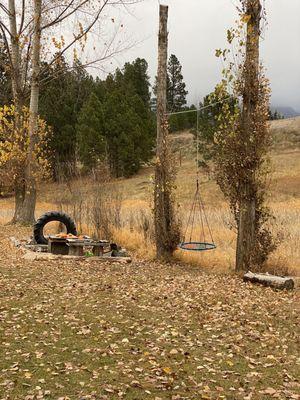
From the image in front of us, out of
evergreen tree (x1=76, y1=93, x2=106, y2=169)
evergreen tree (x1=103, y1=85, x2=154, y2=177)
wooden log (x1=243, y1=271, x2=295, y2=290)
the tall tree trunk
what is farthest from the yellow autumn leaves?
evergreen tree (x1=103, y1=85, x2=154, y2=177)

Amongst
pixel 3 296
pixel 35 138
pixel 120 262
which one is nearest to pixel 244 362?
pixel 3 296

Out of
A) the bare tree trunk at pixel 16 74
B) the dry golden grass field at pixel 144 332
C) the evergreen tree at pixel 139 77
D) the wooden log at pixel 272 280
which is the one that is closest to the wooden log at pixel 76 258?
the dry golden grass field at pixel 144 332

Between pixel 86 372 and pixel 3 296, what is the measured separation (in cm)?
344

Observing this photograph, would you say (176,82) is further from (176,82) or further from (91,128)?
(91,128)

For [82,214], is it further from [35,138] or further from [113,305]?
[113,305]

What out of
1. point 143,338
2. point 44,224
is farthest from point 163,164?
point 143,338

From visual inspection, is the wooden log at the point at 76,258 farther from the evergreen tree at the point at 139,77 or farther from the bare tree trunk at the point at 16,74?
the evergreen tree at the point at 139,77

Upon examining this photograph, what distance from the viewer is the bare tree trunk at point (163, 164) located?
12.7m

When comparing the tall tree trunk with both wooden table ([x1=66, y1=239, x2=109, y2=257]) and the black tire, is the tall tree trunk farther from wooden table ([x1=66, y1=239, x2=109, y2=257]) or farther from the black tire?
the black tire

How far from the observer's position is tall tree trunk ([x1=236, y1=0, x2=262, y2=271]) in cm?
1089

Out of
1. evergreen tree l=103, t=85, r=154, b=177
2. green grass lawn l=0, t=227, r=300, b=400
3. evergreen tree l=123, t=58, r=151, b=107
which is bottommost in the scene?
green grass lawn l=0, t=227, r=300, b=400

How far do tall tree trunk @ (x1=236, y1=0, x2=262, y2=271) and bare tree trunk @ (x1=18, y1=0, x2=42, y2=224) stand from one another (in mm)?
10920

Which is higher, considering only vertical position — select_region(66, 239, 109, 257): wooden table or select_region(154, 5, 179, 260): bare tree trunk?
select_region(154, 5, 179, 260): bare tree trunk

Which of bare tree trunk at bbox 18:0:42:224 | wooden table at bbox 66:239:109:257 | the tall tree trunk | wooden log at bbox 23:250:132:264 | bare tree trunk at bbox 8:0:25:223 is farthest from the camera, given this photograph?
bare tree trunk at bbox 8:0:25:223
